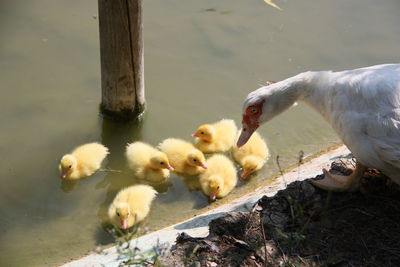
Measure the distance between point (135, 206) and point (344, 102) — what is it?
5.63 feet

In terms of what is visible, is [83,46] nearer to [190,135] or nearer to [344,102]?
[190,135]

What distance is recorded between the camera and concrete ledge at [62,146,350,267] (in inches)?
143

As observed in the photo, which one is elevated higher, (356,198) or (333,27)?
(333,27)

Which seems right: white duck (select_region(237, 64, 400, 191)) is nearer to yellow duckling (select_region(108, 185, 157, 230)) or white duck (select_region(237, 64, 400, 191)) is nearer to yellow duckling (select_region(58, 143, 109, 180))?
yellow duckling (select_region(108, 185, 157, 230))

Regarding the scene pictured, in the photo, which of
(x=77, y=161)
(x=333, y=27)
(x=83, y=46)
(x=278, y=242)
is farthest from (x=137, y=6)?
(x=333, y=27)

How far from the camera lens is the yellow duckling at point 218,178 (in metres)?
4.50

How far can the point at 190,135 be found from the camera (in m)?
5.16

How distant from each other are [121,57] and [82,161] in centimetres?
91

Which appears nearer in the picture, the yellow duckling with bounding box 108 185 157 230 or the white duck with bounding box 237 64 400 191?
the white duck with bounding box 237 64 400 191

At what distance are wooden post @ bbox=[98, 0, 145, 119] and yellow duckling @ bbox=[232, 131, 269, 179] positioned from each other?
1.02 meters

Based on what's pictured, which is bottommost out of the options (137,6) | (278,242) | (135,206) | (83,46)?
(135,206)

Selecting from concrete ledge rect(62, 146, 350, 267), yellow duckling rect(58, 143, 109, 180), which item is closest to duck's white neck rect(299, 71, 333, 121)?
concrete ledge rect(62, 146, 350, 267)

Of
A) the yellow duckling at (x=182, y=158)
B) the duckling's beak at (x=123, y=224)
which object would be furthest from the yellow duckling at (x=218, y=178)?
the duckling's beak at (x=123, y=224)

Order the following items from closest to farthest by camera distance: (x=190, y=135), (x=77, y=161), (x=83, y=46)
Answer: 1. (x=77, y=161)
2. (x=190, y=135)
3. (x=83, y=46)
